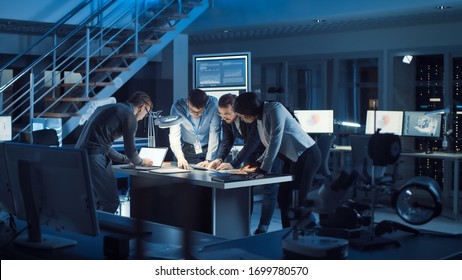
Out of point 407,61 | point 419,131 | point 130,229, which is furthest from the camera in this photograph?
point 407,61

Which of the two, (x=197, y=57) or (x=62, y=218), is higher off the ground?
(x=197, y=57)

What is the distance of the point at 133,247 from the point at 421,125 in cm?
658

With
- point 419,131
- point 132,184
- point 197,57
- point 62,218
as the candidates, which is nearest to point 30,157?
point 62,218

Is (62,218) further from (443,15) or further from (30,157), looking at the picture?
(443,15)

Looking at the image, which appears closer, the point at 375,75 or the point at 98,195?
the point at 98,195

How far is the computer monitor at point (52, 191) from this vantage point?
2.50 m

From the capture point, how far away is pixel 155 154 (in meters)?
5.43

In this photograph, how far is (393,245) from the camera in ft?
8.45

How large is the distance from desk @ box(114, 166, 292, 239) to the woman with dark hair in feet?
0.77

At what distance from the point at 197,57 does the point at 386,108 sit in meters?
3.24

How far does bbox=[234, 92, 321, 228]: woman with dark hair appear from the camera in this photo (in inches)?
188

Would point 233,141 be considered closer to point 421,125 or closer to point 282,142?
point 282,142

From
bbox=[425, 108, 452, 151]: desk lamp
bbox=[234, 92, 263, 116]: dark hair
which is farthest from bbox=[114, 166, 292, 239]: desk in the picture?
bbox=[425, 108, 452, 151]: desk lamp

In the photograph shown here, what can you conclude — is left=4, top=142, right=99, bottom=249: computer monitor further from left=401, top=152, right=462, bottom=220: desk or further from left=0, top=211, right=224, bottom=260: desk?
left=401, top=152, right=462, bottom=220: desk
